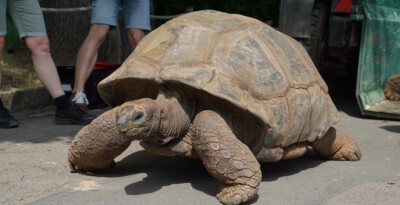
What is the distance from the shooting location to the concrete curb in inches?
289

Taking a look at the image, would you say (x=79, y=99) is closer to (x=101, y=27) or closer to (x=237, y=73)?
(x=101, y=27)

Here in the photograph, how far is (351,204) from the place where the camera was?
13.7 feet

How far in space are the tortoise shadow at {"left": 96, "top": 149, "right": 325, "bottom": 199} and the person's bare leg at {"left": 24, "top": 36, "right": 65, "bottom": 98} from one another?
1.44 metres

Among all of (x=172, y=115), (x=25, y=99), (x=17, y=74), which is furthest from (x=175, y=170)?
(x=17, y=74)

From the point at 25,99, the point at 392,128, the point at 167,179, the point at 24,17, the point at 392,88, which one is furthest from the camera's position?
the point at 392,88

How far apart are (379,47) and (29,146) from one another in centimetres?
389

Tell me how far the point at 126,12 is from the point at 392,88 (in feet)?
9.86

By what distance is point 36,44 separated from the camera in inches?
253

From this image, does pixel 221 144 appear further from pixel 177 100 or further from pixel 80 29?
pixel 80 29

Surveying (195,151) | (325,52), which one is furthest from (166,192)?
(325,52)

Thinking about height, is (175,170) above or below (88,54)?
below

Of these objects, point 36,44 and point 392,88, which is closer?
point 36,44

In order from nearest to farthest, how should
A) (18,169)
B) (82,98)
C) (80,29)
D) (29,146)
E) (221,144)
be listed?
(221,144) → (18,169) → (29,146) → (82,98) → (80,29)

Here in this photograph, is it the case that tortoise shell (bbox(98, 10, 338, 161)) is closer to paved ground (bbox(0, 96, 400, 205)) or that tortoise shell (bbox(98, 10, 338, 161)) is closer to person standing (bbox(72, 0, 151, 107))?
paved ground (bbox(0, 96, 400, 205))
